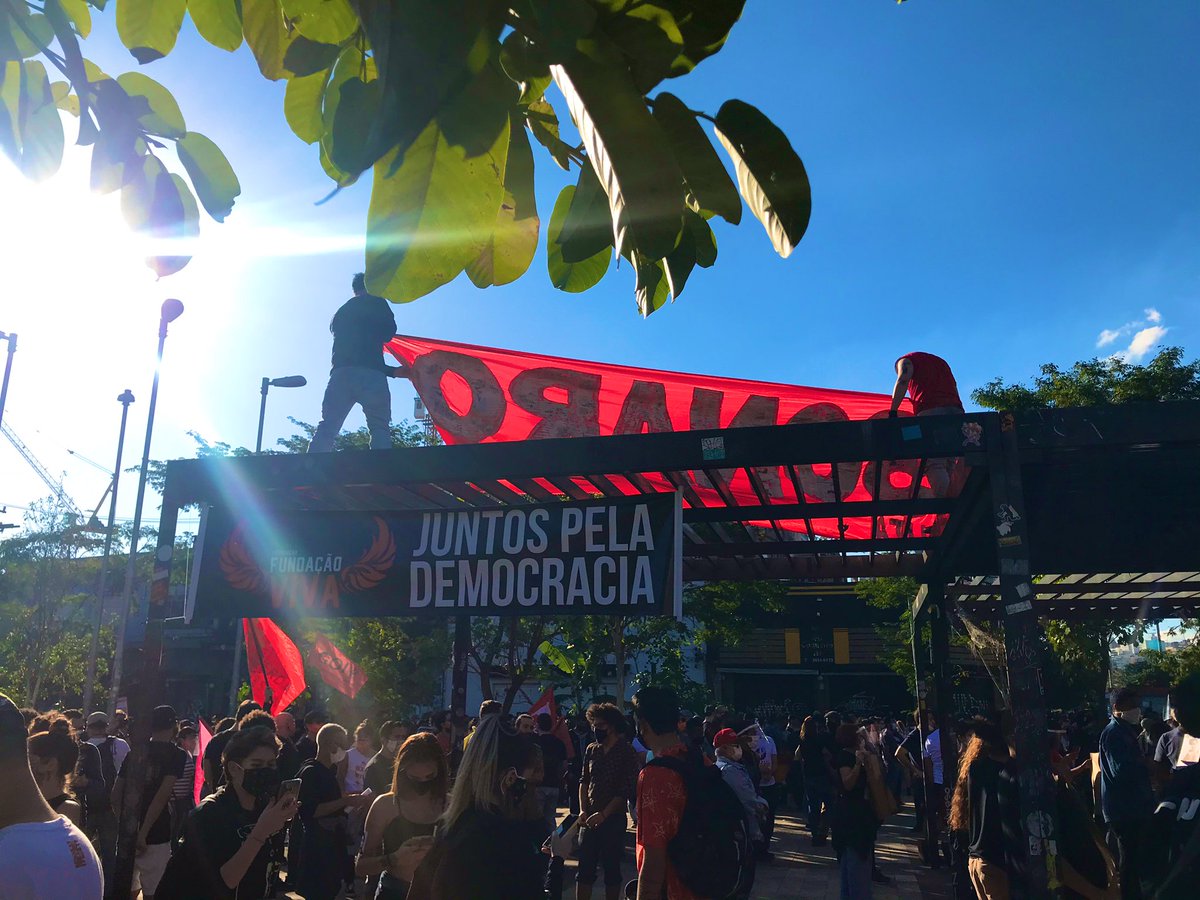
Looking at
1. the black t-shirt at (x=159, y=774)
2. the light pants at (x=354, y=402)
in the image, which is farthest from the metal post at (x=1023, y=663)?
the black t-shirt at (x=159, y=774)

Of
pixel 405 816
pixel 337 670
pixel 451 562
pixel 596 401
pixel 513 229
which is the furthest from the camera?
pixel 337 670

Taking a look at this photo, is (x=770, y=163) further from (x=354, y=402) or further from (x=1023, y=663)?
(x=354, y=402)

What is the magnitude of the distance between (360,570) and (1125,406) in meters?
5.44

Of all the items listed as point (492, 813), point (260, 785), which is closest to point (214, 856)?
point (260, 785)

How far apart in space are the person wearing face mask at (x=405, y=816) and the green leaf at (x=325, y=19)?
3.21m

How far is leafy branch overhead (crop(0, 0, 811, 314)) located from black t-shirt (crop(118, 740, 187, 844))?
5.49m

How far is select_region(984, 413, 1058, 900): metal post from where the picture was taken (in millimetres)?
4191

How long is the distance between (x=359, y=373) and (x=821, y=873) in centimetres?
815

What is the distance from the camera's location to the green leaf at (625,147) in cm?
119

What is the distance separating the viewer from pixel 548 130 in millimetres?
1734

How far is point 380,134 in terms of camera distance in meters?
1.12

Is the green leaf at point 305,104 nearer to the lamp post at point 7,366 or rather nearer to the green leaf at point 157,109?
the green leaf at point 157,109

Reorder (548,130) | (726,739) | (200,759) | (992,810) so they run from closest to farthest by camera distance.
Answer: (548,130) < (992,810) < (726,739) < (200,759)

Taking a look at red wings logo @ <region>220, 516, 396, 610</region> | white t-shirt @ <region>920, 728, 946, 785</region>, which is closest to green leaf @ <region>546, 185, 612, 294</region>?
red wings logo @ <region>220, 516, 396, 610</region>
